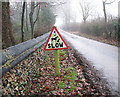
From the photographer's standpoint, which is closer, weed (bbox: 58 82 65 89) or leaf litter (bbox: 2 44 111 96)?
leaf litter (bbox: 2 44 111 96)

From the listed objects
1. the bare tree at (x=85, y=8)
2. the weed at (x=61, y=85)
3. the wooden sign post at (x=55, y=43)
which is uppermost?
the bare tree at (x=85, y=8)

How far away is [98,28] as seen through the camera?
21781 mm

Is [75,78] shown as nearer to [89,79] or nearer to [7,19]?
[89,79]

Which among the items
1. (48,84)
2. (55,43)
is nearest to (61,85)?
(48,84)

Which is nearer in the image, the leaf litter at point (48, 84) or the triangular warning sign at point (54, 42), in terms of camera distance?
the leaf litter at point (48, 84)

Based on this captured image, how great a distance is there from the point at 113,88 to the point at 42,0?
11.1 metres

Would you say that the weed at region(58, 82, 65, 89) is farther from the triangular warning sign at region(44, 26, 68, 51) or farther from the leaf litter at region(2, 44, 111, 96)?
the triangular warning sign at region(44, 26, 68, 51)

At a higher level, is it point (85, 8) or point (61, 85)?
point (85, 8)

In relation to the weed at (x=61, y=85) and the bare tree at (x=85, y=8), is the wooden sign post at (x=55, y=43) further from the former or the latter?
the bare tree at (x=85, y=8)

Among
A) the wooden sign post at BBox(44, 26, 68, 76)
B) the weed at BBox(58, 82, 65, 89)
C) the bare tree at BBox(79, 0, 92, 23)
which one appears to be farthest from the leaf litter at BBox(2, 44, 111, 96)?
the bare tree at BBox(79, 0, 92, 23)

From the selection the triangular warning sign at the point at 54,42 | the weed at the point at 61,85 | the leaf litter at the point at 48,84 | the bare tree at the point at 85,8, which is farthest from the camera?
the bare tree at the point at 85,8

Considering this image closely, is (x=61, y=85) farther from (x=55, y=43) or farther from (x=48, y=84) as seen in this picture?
(x=55, y=43)

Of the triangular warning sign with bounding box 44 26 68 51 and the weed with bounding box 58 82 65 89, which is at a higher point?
the triangular warning sign with bounding box 44 26 68 51

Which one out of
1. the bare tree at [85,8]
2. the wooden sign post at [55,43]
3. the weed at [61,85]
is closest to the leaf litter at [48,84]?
the weed at [61,85]
